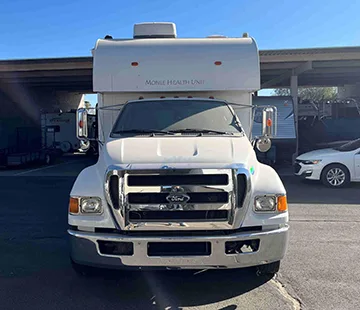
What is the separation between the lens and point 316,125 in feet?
61.8

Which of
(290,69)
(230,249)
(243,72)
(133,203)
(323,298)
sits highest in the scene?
(290,69)

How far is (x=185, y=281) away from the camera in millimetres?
4426

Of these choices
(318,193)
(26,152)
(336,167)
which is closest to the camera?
(318,193)

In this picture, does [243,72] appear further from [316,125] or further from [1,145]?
[1,145]

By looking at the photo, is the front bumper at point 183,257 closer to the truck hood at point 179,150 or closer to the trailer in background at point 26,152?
the truck hood at point 179,150

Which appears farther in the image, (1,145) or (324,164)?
(1,145)

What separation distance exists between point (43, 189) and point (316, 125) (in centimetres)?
1348

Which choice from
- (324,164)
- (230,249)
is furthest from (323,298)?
(324,164)

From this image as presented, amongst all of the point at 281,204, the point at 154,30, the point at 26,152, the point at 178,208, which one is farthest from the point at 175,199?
the point at 26,152

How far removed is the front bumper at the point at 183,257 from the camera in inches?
144

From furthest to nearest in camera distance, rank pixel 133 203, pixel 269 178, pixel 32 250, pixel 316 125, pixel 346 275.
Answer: pixel 316 125 → pixel 32 250 → pixel 346 275 → pixel 269 178 → pixel 133 203

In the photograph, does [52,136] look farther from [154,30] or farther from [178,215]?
[178,215]

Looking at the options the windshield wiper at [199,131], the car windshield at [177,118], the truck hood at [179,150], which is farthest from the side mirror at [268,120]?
the truck hood at [179,150]

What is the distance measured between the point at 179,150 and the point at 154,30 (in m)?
4.01
